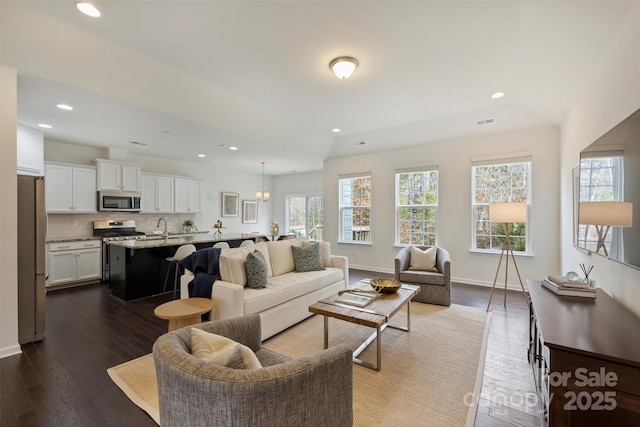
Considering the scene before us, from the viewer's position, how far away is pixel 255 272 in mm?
3096

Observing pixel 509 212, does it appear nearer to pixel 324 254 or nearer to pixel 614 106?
pixel 614 106

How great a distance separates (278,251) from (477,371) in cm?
259

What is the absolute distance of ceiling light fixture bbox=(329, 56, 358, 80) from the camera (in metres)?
2.91

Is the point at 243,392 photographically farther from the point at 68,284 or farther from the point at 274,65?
the point at 68,284

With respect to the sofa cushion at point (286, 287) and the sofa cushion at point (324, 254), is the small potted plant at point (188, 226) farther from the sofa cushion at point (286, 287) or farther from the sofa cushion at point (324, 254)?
the sofa cushion at point (286, 287)

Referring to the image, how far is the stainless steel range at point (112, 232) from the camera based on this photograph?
17.6ft

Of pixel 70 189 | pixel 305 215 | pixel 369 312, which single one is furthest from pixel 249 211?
pixel 369 312

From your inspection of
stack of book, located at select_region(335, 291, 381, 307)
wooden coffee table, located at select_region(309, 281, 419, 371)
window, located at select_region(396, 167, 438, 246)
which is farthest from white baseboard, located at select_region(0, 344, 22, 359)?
window, located at select_region(396, 167, 438, 246)

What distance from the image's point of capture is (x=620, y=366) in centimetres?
124

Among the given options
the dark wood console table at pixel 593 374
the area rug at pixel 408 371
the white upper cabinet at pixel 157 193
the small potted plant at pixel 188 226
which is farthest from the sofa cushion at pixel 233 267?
the small potted plant at pixel 188 226

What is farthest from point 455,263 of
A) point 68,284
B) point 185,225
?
point 68,284

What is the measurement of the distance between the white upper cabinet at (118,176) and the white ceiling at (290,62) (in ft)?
2.79

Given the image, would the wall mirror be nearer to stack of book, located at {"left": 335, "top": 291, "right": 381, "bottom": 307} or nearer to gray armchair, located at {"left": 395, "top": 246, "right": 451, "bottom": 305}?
gray armchair, located at {"left": 395, "top": 246, "right": 451, "bottom": 305}

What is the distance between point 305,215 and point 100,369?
23.7 ft
